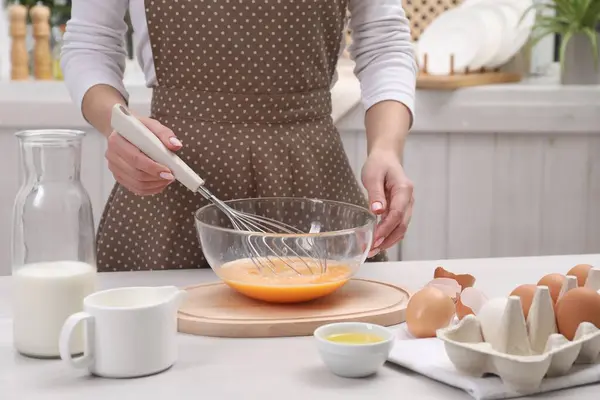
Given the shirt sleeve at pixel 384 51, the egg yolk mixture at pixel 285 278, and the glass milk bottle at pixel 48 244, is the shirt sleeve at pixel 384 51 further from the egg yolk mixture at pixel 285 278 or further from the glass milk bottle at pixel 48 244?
the glass milk bottle at pixel 48 244

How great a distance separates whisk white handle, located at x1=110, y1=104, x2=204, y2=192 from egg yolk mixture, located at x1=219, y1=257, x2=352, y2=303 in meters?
0.13

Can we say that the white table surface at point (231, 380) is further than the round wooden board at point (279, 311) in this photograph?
No

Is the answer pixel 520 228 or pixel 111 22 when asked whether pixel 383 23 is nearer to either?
pixel 111 22

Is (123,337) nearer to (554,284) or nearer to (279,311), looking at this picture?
(279,311)

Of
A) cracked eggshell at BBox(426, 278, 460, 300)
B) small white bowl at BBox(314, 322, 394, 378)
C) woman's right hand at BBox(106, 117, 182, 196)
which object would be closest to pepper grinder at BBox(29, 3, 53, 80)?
woman's right hand at BBox(106, 117, 182, 196)

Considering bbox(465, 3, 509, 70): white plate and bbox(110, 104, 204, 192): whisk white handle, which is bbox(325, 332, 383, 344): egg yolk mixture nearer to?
bbox(110, 104, 204, 192): whisk white handle

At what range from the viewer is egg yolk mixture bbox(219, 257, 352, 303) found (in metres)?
1.14

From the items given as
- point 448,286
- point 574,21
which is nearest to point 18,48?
point 574,21

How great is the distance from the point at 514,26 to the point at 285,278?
1780 millimetres

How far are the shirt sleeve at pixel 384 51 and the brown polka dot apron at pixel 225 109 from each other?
81 mm

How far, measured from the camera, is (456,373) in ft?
3.00

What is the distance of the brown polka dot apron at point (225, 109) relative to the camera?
4.80 ft

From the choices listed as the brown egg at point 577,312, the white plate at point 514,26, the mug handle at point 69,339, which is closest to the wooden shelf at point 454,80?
the white plate at point 514,26

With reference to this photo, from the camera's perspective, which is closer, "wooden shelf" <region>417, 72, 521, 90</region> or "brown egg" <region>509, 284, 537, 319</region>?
"brown egg" <region>509, 284, 537, 319</region>
